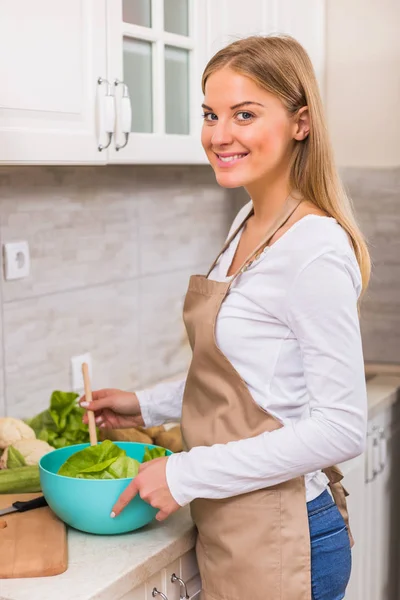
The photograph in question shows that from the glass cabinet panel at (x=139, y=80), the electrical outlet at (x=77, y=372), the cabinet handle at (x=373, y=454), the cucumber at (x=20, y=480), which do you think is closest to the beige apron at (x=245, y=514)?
the cucumber at (x=20, y=480)

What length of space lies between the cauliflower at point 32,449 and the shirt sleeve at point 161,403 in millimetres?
222

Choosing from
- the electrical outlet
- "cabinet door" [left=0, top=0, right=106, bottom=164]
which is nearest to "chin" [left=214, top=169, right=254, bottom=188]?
"cabinet door" [left=0, top=0, right=106, bottom=164]

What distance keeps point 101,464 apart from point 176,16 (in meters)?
1.07

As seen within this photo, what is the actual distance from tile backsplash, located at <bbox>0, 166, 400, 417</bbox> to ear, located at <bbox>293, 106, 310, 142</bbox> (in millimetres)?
784

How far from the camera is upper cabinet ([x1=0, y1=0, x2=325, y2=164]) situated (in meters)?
1.52

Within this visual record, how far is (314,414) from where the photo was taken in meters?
1.28

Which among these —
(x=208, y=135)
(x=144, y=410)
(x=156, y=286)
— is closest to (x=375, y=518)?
(x=156, y=286)

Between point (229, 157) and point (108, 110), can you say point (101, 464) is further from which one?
point (108, 110)

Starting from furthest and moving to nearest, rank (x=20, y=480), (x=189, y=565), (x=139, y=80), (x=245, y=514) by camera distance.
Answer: (x=139, y=80)
(x=20, y=480)
(x=189, y=565)
(x=245, y=514)

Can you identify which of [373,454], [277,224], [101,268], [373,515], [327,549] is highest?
[277,224]

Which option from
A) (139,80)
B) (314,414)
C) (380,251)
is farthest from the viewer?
(380,251)

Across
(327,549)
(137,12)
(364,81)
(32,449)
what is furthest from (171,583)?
(364,81)

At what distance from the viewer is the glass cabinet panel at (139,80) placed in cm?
183

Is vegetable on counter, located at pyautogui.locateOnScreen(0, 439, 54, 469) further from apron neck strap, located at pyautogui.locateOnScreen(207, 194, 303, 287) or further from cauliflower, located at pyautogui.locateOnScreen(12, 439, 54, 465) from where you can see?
apron neck strap, located at pyautogui.locateOnScreen(207, 194, 303, 287)
